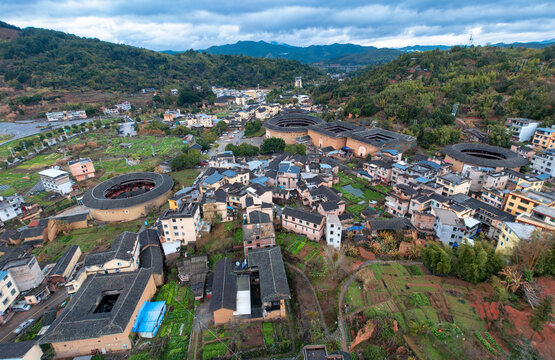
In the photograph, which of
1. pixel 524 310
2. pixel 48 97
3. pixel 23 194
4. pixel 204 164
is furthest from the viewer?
pixel 48 97

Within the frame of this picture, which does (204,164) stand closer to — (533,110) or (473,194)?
(473,194)

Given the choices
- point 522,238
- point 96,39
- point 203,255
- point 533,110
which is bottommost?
point 203,255

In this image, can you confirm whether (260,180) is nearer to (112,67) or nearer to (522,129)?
(522,129)

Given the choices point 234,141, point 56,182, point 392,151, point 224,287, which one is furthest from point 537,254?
point 56,182


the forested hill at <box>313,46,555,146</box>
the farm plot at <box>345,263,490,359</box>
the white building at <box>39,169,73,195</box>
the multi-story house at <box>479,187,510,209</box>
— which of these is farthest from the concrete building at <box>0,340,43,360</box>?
the forested hill at <box>313,46,555,146</box>

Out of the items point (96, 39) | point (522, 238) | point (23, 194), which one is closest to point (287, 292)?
point (522, 238)
